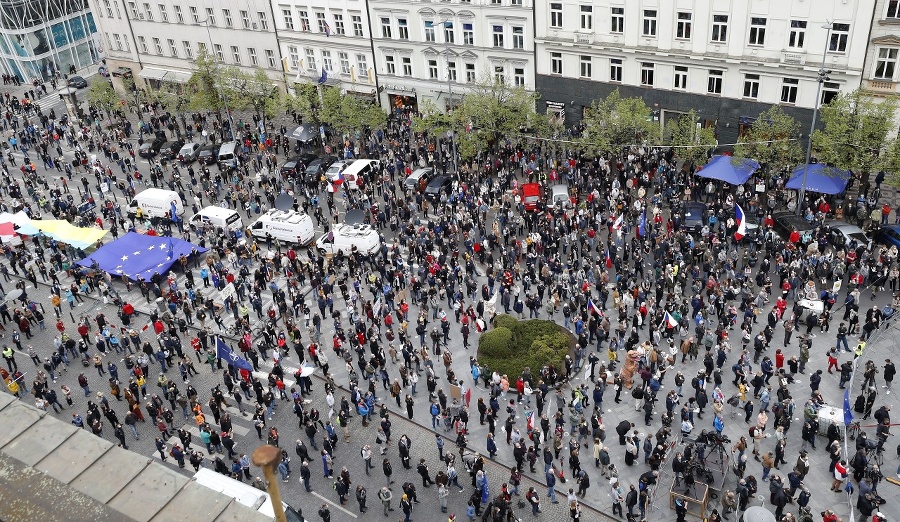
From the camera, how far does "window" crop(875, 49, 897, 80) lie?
40750mm

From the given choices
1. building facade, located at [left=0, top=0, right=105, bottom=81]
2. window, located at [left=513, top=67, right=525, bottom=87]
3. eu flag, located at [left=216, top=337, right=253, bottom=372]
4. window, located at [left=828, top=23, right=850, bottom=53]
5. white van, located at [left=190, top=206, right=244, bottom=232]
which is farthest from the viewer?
building facade, located at [left=0, top=0, right=105, bottom=81]

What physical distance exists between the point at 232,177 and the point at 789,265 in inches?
1375

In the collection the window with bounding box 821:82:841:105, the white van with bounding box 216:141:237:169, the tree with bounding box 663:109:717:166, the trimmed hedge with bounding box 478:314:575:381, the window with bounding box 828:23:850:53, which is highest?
the window with bounding box 828:23:850:53

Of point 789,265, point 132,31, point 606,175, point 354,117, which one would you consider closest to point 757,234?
point 789,265

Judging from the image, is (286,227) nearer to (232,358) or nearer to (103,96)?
(232,358)

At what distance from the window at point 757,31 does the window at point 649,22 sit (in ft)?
18.8

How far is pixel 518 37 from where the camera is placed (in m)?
52.3

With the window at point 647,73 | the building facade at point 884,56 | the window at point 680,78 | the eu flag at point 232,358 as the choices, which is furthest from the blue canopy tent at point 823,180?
the eu flag at point 232,358

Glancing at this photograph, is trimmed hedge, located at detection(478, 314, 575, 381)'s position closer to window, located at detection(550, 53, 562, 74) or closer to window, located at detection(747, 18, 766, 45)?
window, located at detection(747, 18, 766, 45)

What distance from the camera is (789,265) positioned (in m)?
A: 35.4

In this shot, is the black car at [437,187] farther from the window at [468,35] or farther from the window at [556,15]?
the window at [556,15]

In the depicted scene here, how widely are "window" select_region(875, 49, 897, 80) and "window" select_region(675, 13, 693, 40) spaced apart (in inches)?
405

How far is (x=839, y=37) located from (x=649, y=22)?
1073 centimetres

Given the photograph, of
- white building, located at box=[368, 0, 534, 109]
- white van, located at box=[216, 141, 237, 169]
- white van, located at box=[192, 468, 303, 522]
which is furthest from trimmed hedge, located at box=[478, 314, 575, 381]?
white van, located at box=[216, 141, 237, 169]
